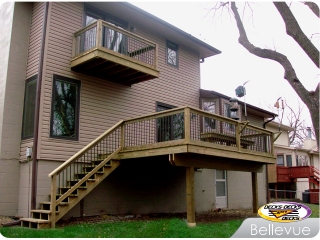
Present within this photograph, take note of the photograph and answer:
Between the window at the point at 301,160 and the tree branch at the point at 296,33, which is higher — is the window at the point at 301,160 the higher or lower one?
the lower one

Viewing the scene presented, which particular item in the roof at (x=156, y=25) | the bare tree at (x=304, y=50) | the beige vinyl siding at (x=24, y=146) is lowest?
the beige vinyl siding at (x=24, y=146)

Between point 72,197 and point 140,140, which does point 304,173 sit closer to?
point 140,140

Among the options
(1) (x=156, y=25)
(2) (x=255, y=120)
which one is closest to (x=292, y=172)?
(2) (x=255, y=120)

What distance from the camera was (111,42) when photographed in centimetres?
1122

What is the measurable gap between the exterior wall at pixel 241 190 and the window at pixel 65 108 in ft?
26.8

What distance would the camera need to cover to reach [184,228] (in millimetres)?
8773

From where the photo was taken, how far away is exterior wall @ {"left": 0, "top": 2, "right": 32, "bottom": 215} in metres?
10.3

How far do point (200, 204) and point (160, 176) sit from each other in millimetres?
2260

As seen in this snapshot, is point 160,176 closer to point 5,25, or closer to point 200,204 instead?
point 200,204

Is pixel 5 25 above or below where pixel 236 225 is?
above

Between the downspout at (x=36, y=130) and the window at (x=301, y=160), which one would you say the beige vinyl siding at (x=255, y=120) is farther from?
Result: the window at (x=301, y=160)

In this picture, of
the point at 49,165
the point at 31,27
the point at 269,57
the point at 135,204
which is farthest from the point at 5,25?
the point at 269,57

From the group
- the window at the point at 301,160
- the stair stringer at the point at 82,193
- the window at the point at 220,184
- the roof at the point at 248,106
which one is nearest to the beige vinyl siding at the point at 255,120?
the roof at the point at 248,106

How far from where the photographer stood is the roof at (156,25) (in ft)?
40.4
